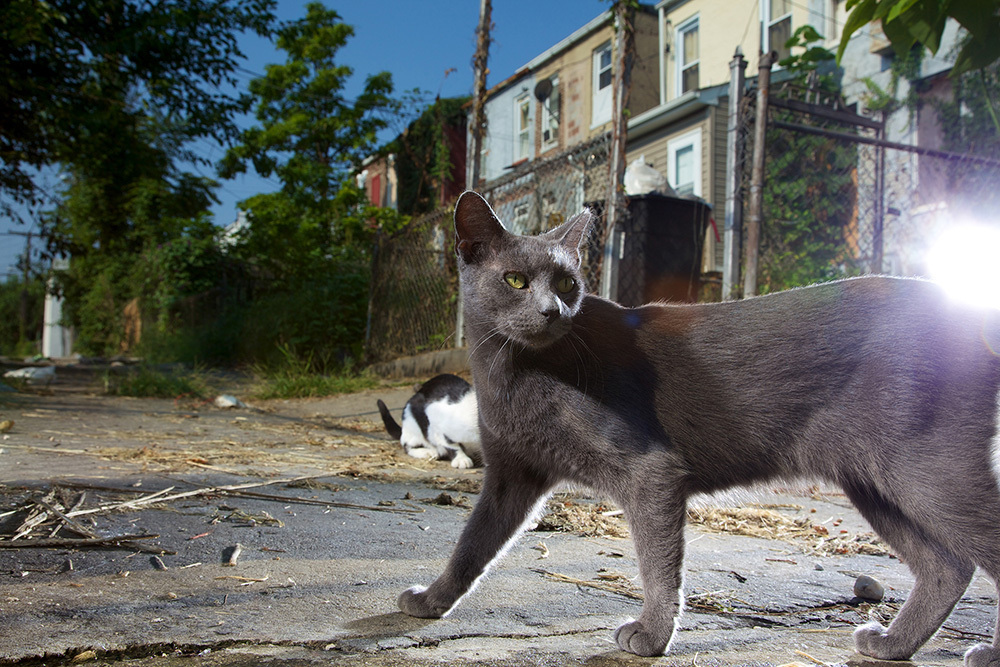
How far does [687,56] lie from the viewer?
530 inches

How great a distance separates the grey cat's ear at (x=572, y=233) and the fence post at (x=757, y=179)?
319 cm

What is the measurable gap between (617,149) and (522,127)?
37.1ft

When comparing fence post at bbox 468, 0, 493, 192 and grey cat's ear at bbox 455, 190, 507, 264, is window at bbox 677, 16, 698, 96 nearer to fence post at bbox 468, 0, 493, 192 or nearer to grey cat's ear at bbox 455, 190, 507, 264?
fence post at bbox 468, 0, 493, 192

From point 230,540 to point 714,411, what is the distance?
1487 millimetres

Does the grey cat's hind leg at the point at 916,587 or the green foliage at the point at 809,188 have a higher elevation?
the green foliage at the point at 809,188

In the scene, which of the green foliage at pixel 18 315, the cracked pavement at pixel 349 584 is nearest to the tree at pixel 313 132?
the cracked pavement at pixel 349 584

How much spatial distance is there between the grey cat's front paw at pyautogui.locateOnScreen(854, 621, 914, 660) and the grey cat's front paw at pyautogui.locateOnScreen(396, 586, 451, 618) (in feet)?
3.16

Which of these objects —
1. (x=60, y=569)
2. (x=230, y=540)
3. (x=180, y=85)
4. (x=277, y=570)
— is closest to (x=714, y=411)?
(x=277, y=570)

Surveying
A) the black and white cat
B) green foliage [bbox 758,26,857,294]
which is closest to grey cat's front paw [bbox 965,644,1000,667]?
the black and white cat

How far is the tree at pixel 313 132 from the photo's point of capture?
1538cm

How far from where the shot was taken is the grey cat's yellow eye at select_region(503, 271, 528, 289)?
1.79 metres

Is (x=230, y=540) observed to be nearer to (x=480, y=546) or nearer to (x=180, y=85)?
(x=480, y=546)

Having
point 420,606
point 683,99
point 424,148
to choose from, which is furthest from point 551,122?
point 420,606

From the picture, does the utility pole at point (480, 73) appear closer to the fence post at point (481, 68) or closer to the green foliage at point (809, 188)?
the fence post at point (481, 68)
